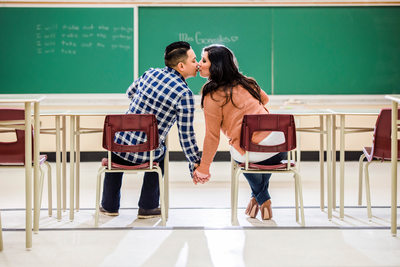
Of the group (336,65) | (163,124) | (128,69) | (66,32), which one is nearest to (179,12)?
(128,69)

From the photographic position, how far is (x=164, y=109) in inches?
125

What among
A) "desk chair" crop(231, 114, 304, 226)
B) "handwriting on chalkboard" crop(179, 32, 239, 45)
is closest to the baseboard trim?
"handwriting on chalkboard" crop(179, 32, 239, 45)

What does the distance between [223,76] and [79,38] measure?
11.2 ft

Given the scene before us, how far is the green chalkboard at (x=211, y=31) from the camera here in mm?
6090

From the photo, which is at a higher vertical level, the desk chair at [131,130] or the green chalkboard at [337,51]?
the green chalkboard at [337,51]

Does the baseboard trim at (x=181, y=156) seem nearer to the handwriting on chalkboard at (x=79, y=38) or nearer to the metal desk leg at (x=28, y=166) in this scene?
the handwriting on chalkboard at (x=79, y=38)


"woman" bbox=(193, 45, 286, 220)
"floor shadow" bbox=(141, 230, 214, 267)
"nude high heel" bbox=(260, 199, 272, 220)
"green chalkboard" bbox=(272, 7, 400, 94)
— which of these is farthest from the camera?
"green chalkboard" bbox=(272, 7, 400, 94)

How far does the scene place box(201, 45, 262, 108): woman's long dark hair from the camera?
308 centimetres

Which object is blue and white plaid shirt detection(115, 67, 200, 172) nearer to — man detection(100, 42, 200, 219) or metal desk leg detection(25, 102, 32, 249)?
man detection(100, 42, 200, 219)

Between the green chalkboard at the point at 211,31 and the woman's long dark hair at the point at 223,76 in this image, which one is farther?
the green chalkboard at the point at 211,31

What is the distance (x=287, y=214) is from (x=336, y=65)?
3.16m

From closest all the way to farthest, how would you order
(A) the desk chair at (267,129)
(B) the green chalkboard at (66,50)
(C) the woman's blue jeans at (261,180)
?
(A) the desk chair at (267,129) → (C) the woman's blue jeans at (261,180) → (B) the green chalkboard at (66,50)

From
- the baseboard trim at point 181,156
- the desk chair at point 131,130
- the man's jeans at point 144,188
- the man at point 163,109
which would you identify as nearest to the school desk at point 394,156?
the man at point 163,109

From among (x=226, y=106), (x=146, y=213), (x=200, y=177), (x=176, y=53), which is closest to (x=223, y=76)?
(x=226, y=106)
